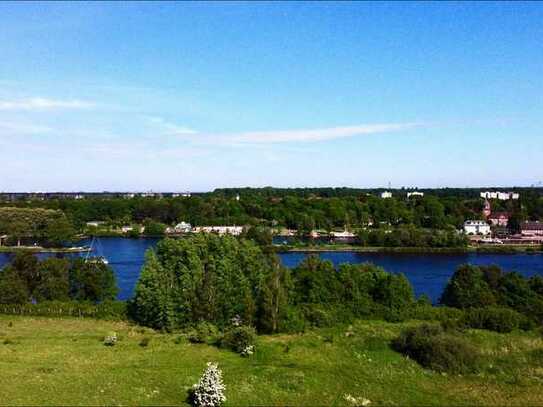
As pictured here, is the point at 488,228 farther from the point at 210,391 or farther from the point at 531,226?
the point at 210,391

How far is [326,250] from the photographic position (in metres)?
76.1

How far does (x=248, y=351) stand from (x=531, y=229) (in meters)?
84.2

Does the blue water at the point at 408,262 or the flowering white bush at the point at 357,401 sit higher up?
the flowering white bush at the point at 357,401

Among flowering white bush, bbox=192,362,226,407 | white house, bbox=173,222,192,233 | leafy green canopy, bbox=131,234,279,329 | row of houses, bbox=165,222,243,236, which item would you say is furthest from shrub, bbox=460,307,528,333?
white house, bbox=173,222,192,233

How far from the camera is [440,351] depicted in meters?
18.8

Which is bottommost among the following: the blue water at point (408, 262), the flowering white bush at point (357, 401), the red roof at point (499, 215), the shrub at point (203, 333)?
the blue water at point (408, 262)

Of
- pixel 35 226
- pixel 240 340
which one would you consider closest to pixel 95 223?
pixel 35 226

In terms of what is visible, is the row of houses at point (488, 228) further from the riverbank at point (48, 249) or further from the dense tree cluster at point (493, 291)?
the dense tree cluster at point (493, 291)

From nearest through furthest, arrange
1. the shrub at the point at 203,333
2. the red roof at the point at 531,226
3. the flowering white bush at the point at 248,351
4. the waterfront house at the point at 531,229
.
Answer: the flowering white bush at the point at 248,351, the shrub at the point at 203,333, the waterfront house at the point at 531,229, the red roof at the point at 531,226

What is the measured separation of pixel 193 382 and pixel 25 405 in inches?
178

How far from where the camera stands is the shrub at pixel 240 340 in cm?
2028

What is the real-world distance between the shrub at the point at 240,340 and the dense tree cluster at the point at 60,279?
13.1 metres

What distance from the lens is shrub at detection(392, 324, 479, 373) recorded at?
18.5m

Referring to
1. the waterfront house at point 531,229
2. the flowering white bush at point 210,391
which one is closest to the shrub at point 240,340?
the flowering white bush at point 210,391
